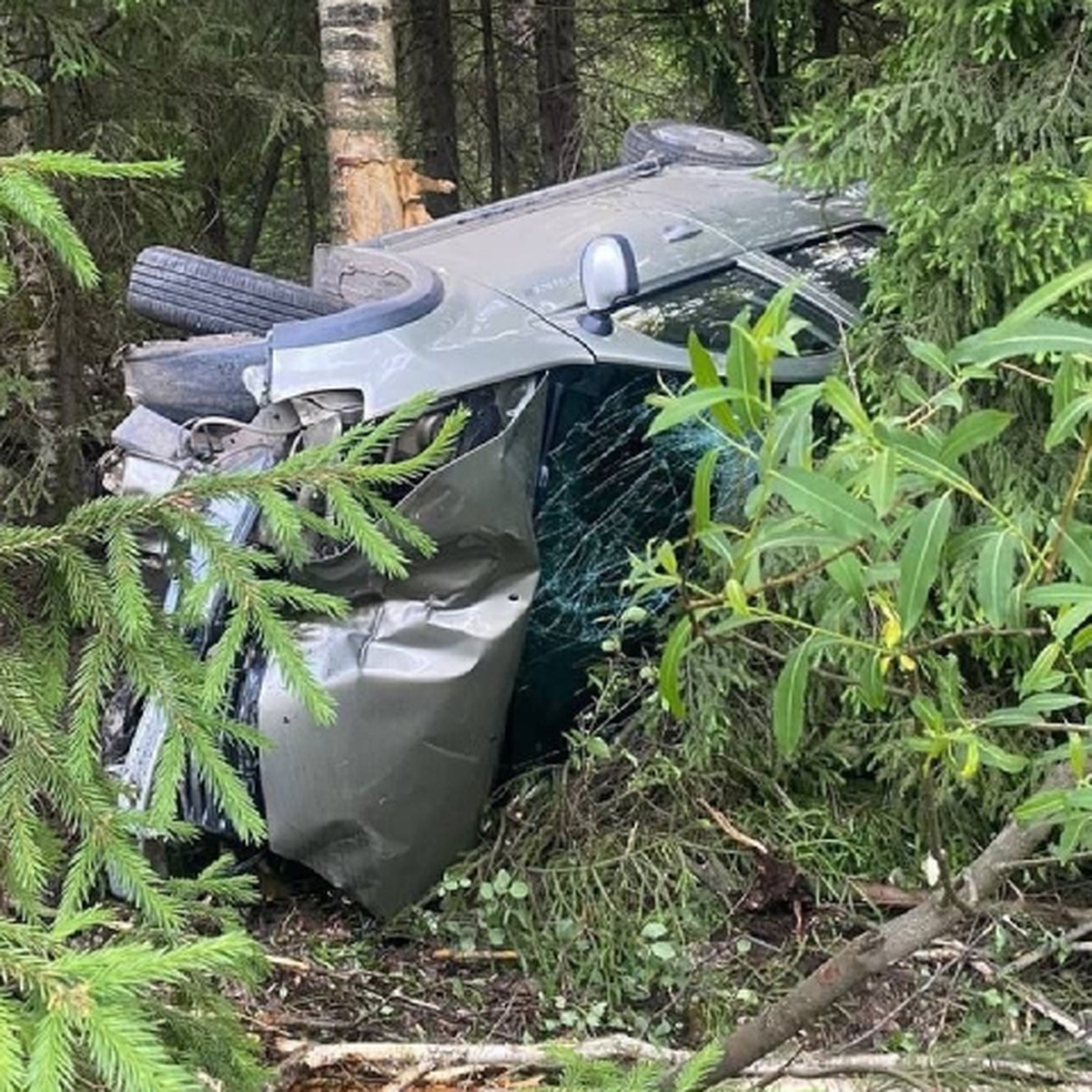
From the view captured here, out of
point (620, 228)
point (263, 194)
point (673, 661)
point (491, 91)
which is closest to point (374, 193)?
point (620, 228)

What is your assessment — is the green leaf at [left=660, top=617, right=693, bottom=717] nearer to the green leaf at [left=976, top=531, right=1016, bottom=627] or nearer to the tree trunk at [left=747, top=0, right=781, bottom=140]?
the green leaf at [left=976, top=531, right=1016, bottom=627]

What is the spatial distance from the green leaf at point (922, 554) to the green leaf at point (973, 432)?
0.05 m

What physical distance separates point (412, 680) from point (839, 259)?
2.28 meters

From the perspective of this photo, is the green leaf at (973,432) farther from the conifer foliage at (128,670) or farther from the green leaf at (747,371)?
the conifer foliage at (128,670)

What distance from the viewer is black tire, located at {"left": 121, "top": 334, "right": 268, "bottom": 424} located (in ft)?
12.7

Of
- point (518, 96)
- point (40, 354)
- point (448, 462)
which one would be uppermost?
point (518, 96)

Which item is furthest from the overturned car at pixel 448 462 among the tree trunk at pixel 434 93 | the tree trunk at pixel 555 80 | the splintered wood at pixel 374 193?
the tree trunk at pixel 434 93

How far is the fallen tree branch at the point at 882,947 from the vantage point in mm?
1889

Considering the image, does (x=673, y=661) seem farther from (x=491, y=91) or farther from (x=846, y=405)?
(x=491, y=91)

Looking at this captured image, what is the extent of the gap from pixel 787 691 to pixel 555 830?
7.73 ft

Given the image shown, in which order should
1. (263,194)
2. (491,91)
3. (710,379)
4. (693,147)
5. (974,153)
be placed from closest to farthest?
1. (710,379)
2. (974,153)
3. (693,147)
4. (263,194)
5. (491,91)

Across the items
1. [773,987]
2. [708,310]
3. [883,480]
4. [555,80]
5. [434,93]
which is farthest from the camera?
[434,93]

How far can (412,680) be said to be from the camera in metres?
3.62

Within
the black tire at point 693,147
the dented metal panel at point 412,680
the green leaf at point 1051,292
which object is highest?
the black tire at point 693,147
